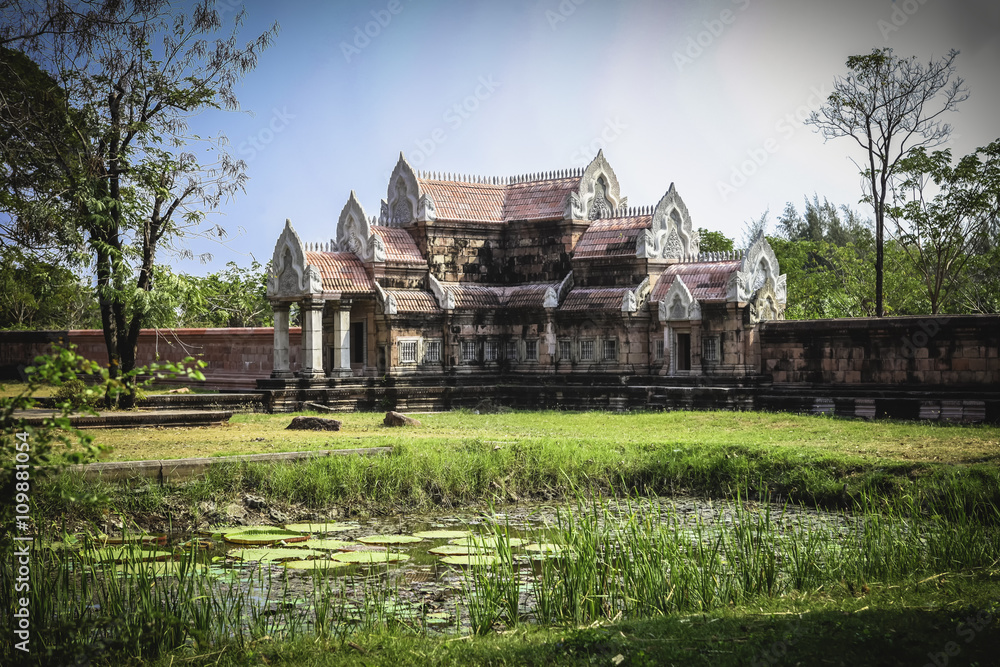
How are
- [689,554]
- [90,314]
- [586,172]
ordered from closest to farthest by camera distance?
[689,554] → [586,172] → [90,314]

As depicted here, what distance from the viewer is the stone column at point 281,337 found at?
2545 cm

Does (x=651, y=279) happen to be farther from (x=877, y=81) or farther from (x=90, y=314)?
(x=90, y=314)

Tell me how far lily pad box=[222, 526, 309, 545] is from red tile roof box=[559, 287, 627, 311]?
1600cm

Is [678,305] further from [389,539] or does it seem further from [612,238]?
[389,539]

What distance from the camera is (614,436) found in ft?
53.3

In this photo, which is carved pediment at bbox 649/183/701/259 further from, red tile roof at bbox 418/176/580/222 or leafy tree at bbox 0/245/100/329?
leafy tree at bbox 0/245/100/329

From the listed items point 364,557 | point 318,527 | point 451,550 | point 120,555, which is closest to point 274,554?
point 364,557

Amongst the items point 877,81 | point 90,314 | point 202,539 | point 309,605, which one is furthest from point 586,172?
point 90,314

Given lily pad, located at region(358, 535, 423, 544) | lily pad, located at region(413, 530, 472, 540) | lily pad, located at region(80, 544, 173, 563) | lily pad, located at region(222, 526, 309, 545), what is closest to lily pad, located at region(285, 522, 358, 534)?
lily pad, located at region(222, 526, 309, 545)

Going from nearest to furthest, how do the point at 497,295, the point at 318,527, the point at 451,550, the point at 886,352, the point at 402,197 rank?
1. the point at 451,550
2. the point at 318,527
3. the point at 886,352
4. the point at 497,295
5. the point at 402,197

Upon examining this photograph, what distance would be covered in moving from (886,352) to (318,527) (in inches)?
593

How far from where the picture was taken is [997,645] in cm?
572

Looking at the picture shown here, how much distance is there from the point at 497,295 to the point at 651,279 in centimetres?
451

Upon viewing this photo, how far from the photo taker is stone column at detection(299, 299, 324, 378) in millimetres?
24656
